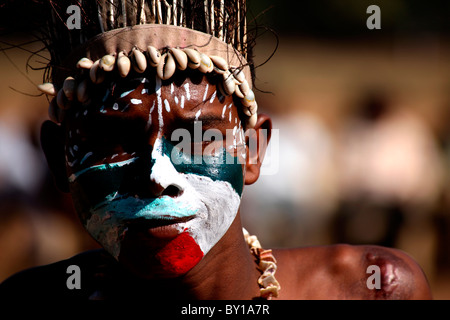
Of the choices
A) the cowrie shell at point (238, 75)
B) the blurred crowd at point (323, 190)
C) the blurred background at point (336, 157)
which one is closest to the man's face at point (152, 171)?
the cowrie shell at point (238, 75)

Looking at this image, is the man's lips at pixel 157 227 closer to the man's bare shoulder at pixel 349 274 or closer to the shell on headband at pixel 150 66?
the shell on headband at pixel 150 66

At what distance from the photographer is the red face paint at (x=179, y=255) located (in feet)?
6.52

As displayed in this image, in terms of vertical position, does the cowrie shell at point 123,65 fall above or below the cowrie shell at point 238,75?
above

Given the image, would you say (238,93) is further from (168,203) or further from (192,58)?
(168,203)

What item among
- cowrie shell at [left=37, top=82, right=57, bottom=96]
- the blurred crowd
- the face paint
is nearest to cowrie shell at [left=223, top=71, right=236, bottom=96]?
the face paint

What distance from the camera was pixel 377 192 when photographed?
20.2ft

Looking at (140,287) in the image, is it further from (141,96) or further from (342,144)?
(342,144)

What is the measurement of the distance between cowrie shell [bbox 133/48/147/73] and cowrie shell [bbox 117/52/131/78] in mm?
24

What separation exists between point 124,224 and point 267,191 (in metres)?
4.06

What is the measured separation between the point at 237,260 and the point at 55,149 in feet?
2.90

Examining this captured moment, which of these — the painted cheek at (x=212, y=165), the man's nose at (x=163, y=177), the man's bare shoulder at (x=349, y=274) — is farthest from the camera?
the man's bare shoulder at (x=349, y=274)

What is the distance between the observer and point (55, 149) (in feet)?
7.69

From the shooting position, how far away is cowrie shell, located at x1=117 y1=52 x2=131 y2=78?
6.49ft

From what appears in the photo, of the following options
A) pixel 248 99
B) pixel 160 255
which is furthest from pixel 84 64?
pixel 160 255
